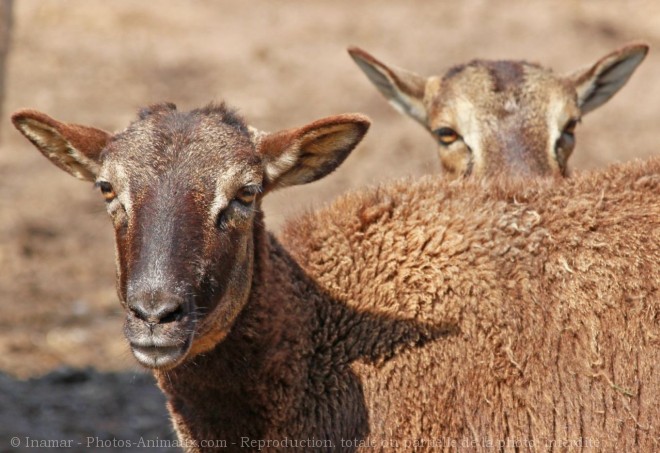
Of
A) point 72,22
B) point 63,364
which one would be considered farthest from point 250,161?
point 72,22

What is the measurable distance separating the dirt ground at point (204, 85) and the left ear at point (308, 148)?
17.4 feet

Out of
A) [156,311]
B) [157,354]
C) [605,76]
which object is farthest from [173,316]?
[605,76]

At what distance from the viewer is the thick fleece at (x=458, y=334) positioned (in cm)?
596

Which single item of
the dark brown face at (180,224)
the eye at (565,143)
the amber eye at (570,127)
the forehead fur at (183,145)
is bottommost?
the dark brown face at (180,224)

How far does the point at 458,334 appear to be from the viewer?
6.16 m

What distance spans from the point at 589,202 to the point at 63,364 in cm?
732

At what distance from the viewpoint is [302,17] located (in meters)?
22.0

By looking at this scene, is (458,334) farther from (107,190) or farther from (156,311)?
(107,190)

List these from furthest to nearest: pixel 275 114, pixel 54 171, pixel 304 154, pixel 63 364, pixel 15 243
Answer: pixel 275 114 → pixel 54 171 → pixel 15 243 → pixel 63 364 → pixel 304 154

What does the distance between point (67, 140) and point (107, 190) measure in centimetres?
61

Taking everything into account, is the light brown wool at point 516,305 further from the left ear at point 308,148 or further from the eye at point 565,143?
the eye at point 565,143

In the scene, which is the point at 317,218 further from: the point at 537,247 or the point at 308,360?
the point at 537,247

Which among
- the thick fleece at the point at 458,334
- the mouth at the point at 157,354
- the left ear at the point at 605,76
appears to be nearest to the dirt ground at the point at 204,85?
the left ear at the point at 605,76

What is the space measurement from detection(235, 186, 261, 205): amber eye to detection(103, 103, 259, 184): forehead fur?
145mm
